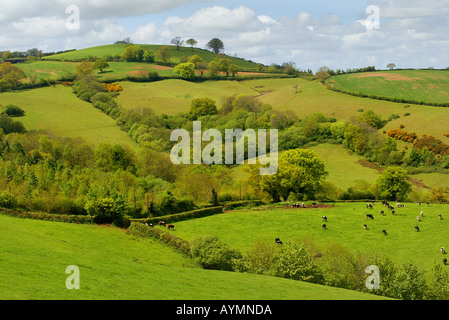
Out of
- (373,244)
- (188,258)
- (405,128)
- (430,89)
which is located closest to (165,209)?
(188,258)

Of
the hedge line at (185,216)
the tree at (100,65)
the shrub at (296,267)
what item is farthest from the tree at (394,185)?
the tree at (100,65)

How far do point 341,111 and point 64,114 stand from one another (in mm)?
93946

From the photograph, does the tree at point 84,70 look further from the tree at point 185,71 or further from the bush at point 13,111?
Result: the bush at point 13,111

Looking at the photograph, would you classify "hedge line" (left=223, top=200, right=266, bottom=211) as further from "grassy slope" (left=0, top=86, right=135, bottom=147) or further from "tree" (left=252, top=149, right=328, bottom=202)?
"grassy slope" (left=0, top=86, right=135, bottom=147)

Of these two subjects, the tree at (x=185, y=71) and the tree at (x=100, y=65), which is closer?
the tree at (x=100, y=65)

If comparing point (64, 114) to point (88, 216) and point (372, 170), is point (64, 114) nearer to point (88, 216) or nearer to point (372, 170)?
point (88, 216)

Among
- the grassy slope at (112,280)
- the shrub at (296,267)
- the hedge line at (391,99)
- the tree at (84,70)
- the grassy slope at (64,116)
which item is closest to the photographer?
the grassy slope at (112,280)

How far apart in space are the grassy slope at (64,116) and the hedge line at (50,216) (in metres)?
66.1

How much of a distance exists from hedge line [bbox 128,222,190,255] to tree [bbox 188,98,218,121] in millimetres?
98513

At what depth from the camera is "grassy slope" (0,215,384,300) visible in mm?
26536

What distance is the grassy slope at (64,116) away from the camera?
130000 mm

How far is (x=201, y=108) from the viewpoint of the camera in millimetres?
156375

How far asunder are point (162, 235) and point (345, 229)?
2546 centimetres

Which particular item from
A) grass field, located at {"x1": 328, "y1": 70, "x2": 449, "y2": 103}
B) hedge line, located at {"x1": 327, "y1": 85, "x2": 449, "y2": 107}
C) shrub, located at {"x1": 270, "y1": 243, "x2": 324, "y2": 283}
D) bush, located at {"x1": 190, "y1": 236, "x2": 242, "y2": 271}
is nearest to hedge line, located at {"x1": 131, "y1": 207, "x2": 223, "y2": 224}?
bush, located at {"x1": 190, "y1": 236, "x2": 242, "y2": 271}
